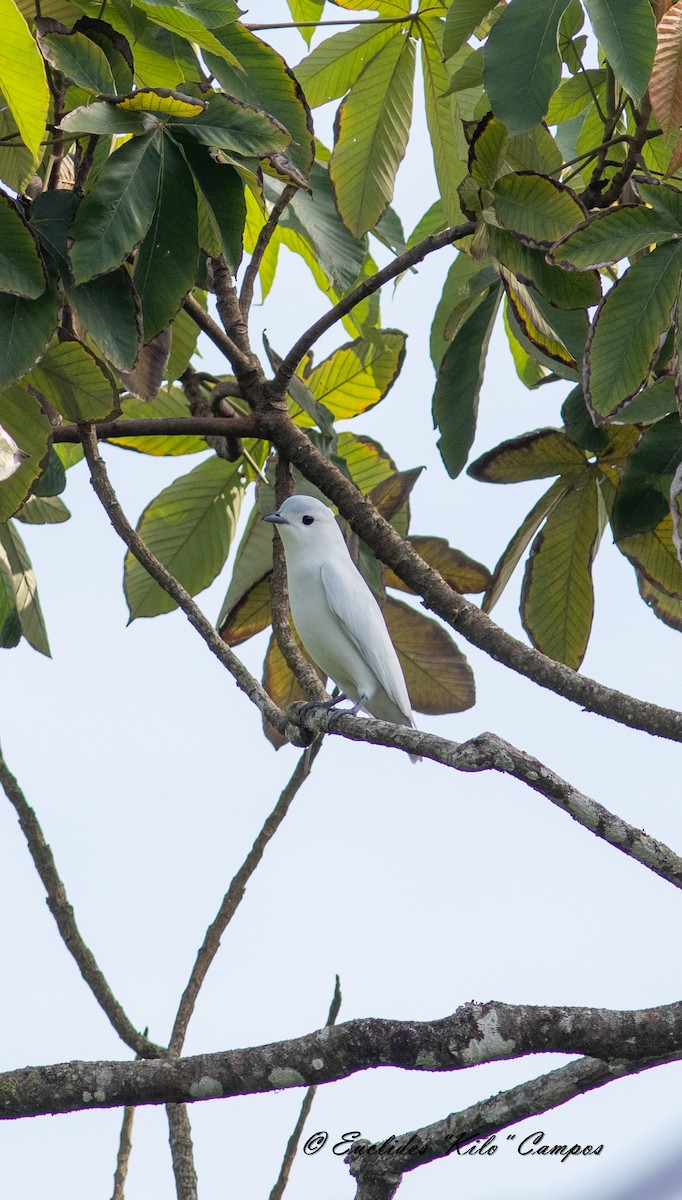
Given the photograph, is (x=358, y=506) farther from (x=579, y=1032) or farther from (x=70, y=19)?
(x=579, y=1032)

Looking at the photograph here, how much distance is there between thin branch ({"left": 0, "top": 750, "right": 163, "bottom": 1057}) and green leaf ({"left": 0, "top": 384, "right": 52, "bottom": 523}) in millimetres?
907

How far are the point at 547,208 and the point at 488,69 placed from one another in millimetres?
293

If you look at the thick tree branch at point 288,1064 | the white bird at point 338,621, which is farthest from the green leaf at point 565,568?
the thick tree branch at point 288,1064

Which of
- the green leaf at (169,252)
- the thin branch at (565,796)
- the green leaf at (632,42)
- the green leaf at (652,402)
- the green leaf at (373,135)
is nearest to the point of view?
the thin branch at (565,796)

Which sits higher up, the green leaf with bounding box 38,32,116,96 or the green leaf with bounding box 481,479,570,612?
the green leaf with bounding box 38,32,116,96

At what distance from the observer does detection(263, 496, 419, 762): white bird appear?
14.0 feet

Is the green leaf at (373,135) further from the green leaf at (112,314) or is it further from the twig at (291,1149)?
the twig at (291,1149)

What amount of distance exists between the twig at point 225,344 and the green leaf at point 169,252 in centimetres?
81

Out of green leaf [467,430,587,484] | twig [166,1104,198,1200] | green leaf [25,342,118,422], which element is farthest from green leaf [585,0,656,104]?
twig [166,1104,198,1200]

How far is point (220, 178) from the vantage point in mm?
2510

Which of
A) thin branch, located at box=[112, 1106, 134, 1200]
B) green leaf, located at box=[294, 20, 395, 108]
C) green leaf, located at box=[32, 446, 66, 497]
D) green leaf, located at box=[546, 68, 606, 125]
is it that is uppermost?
green leaf, located at box=[294, 20, 395, 108]

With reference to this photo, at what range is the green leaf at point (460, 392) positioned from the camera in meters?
2.91

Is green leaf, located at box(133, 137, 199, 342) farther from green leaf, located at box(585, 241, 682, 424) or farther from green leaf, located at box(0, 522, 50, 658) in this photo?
green leaf, located at box(0, 522, 50, 658)

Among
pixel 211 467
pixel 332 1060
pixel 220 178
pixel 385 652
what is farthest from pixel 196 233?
pixel 385 652
